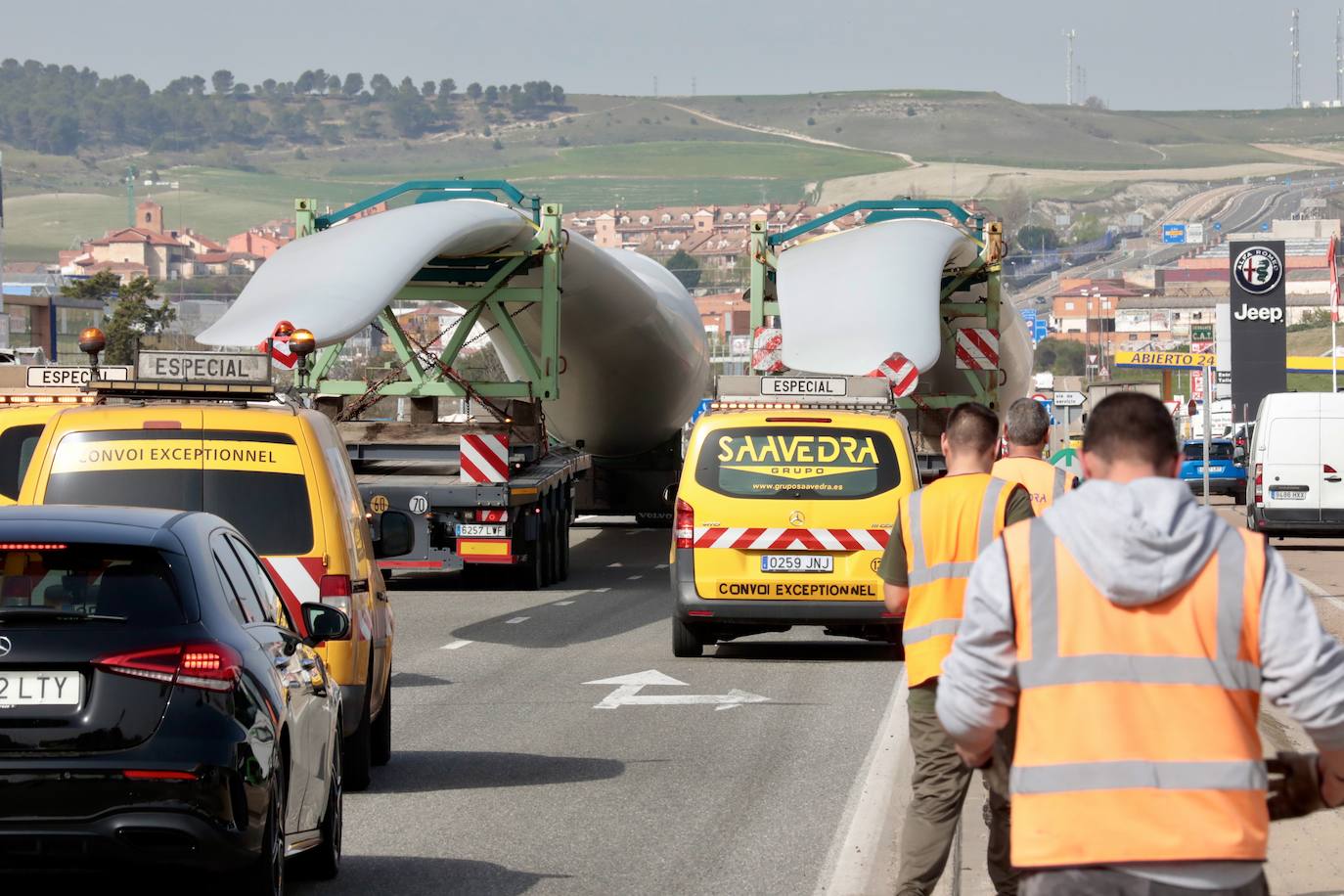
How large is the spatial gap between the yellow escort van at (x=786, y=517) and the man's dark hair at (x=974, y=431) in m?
8.83

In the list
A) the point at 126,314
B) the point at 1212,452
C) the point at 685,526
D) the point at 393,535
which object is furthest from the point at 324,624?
the point at 126,314

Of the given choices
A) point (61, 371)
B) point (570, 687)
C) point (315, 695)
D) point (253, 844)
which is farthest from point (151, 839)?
point (61, 371)

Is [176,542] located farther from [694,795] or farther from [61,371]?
[61,371]

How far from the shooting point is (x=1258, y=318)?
2758 inches

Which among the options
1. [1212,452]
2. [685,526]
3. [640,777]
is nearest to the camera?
[640,777]

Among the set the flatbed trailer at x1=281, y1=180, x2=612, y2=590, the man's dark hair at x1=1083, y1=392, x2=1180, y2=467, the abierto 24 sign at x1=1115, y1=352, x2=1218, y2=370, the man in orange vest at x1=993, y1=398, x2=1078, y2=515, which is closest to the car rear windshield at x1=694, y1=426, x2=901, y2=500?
the flatbed trailer at x1=281, y1=180, x2=612, y2=590

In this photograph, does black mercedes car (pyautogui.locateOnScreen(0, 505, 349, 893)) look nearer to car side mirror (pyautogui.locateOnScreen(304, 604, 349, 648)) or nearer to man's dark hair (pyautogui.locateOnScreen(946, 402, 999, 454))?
car side mirror (pyautogui.locateOnScreen(304, 604, 349, 648))

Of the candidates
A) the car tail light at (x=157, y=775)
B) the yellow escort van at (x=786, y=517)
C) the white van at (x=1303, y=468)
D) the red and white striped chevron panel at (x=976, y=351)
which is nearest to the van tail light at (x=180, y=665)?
the car tail light at (x=157, y=775)

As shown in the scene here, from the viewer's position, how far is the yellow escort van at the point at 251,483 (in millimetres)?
10398

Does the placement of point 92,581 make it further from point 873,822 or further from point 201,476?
point 873,822

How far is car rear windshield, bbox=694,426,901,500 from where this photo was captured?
57.1 feet

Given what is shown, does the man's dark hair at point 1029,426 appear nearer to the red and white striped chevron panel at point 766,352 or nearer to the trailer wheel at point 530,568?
the trailer wheel at point 530,568

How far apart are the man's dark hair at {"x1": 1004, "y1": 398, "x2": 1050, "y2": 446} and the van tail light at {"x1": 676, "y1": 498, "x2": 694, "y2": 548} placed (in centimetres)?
675

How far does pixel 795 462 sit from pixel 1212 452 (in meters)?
42.9
